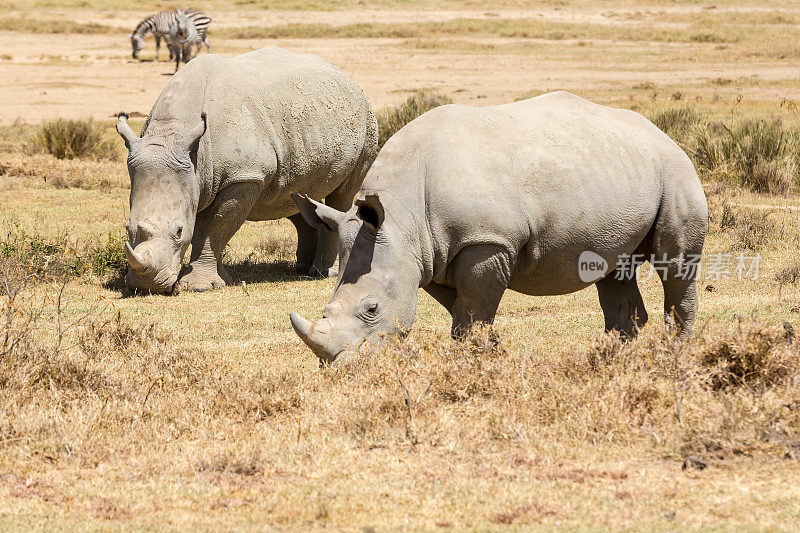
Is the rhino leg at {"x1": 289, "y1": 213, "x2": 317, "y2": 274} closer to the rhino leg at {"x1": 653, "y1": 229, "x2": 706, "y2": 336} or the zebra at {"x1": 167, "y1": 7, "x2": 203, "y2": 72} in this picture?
the rhino leg at {"x1": 653, "y1": 229, "x2": 706, "y2": 336}

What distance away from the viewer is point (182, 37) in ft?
101

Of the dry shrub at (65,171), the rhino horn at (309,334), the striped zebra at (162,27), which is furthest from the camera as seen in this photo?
the striped zebra at (162,27)

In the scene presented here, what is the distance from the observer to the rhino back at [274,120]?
33.2 ft

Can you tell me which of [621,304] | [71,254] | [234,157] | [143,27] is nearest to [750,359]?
[621,304]

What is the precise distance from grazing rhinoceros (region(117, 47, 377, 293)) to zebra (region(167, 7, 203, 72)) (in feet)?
64.8

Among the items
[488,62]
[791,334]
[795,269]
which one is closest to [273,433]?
[791,334]

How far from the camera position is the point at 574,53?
110ft

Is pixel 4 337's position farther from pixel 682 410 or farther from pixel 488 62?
pixel 488 62

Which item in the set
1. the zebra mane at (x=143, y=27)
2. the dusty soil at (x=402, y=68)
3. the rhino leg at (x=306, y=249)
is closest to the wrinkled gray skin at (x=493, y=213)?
the rhino leg at (x=306, y=249)

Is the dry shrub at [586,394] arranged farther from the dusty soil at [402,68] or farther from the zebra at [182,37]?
the zebra at [182,37]

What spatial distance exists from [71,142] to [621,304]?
11208 mm

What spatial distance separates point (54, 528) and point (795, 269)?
7.77 m

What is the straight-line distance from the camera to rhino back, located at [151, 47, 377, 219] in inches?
399

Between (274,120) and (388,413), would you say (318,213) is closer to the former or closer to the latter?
(388,413)
